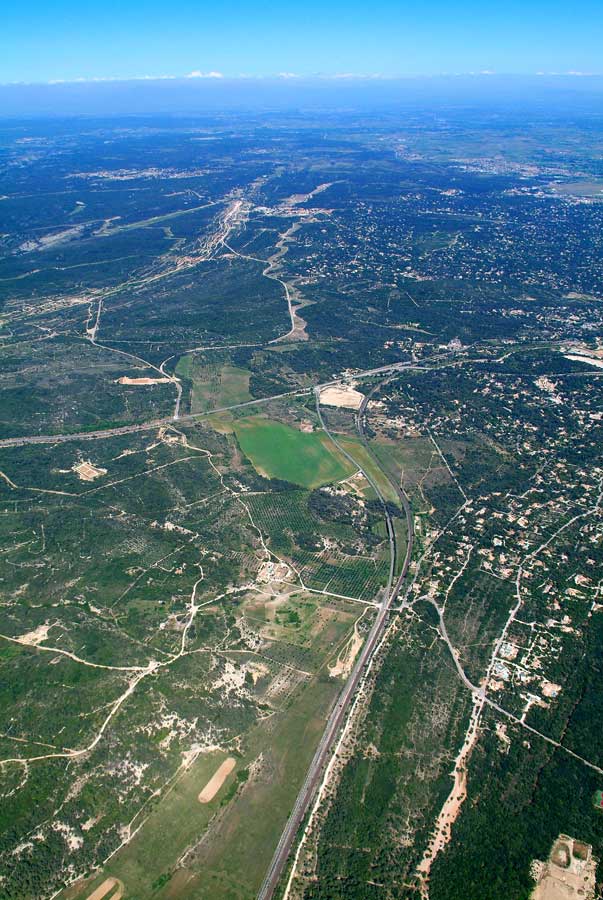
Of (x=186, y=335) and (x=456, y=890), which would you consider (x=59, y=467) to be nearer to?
(x=186, y=335)

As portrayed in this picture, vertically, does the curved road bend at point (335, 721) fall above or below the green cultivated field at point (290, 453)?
below

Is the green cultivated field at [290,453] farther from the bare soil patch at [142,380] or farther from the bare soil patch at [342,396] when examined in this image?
the bare soil patch at [142,380]

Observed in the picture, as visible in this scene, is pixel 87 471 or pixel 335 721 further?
pixel 87 471

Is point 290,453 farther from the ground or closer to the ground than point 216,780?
farther from the ground

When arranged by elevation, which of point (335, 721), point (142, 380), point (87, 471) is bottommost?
point (335, 721)

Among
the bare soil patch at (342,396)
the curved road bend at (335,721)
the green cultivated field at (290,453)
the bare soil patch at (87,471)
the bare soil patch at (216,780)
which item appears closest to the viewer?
the curved road bend at (335,721)

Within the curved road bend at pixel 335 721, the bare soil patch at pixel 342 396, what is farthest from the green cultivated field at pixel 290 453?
the bare soil patch at pixel 342 396

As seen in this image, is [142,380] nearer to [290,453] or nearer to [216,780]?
[290,453]

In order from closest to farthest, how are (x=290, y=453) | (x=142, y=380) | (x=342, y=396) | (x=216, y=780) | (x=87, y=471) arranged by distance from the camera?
(x=216, y=780) < (x=87, y=471) < (x=290, y=453) < (x=342, y=396) < (x=142, y=380)

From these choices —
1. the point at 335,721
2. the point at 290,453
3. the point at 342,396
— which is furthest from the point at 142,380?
the point at 335,721
